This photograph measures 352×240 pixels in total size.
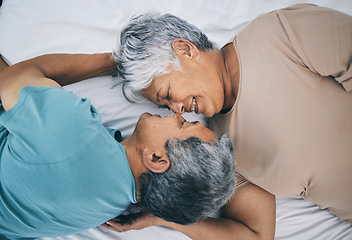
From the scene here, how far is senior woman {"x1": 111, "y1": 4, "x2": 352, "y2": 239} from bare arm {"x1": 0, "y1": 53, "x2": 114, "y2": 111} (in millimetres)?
201

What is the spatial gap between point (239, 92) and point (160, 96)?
1.19ft

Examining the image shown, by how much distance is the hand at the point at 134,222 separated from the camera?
138cm

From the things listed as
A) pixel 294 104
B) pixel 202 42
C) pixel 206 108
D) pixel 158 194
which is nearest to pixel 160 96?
pixel 206 108

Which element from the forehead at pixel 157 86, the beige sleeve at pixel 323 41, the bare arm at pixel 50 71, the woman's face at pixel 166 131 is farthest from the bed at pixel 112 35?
the beige sleeve at pixel 323 41

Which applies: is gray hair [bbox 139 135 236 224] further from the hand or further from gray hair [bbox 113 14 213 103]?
gray hair [bbox 113 14 213 103]

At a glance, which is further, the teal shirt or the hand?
the hand

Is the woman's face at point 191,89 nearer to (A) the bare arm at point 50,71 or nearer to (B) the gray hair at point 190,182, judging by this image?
(B) the gray hair at point 190,182

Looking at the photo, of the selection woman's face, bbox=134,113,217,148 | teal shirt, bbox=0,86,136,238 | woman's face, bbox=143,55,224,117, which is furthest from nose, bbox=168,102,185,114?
teal shirt, bbox=0,86,136,238

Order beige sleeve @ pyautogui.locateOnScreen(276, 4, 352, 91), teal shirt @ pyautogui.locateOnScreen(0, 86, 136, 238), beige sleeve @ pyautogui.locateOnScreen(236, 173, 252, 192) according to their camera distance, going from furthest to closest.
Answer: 1. beige sleeve @ pyautogui.locateOnScreen(236, 173, 252, 192)
2. beige sleeve @ pyautogui.locateOnScreen(276, 4, 352, 91)
3. teal shirt @ pyautogui.locateOnScreen(0, 86, 136, 238)

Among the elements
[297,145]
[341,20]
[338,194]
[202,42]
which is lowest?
[338,194]

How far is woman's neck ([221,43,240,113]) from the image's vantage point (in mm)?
1434

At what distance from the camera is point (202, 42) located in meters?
1.43

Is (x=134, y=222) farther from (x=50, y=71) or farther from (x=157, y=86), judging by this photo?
(x=50, y=71)

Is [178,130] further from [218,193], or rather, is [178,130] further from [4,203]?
[4,203]
